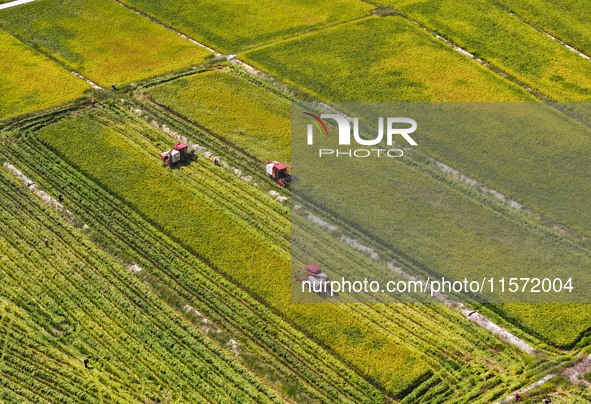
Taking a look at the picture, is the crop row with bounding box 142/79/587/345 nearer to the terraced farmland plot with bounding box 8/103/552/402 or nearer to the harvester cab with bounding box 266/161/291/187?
the harvester cab with bounding box 266/161/291/187

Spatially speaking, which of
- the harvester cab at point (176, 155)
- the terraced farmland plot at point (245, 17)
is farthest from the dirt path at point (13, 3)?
the harvester cab at point (176, 155)

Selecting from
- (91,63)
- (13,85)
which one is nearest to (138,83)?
(91,63)

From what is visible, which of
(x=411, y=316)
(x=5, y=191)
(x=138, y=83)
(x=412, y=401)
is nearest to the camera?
(x=412, y=401)

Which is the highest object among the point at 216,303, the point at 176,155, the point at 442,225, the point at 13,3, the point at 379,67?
the point at 13,3

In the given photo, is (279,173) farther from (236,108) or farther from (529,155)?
(529,155)

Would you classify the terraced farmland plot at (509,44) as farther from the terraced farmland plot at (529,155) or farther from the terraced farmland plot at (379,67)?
the terraced farmland plot at (529,155)

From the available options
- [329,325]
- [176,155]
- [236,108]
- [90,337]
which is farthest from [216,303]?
[236,108]

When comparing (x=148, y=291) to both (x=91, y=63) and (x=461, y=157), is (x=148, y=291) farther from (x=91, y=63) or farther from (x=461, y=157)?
(x=91, y=63)
